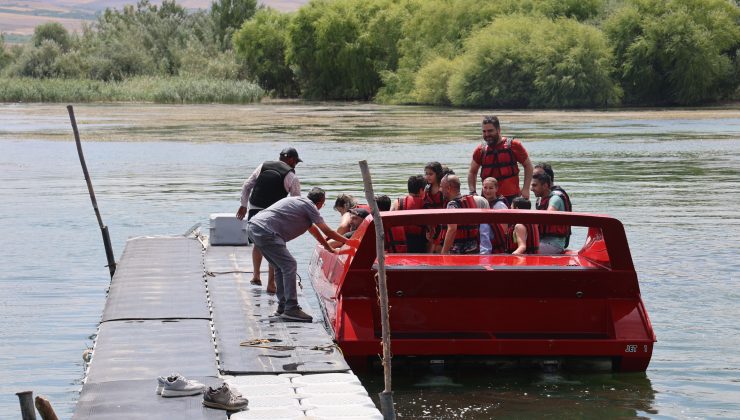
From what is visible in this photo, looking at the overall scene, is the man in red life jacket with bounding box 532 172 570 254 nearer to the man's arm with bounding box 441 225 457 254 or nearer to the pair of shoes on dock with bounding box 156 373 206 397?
the man's arm with bounding box 441 225 457 254

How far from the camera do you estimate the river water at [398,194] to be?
32.0 feet

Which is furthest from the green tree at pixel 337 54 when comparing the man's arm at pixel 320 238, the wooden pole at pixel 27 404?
the wooden pole at pixel 27 404

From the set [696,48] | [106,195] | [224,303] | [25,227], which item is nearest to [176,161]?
[106,195]

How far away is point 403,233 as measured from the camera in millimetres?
11359

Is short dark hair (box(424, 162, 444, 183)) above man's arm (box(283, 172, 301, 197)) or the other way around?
above

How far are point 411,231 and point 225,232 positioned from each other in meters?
5.12

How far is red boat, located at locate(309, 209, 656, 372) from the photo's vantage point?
9312 mm

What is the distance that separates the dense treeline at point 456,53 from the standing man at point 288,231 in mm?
73443

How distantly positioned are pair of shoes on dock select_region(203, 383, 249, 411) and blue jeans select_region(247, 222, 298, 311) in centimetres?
291

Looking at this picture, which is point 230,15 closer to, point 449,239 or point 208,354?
point 449,239

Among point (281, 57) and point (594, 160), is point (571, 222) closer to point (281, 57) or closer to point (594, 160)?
Answer: point (594, 160)

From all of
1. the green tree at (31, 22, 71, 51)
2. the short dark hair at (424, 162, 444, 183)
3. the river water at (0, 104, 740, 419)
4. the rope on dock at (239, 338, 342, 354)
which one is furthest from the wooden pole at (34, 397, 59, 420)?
the green tree at (31, 22, 71, 51)

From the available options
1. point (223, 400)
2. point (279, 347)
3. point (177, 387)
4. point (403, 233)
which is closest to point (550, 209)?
point (403, 233)

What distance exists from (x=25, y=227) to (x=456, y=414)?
46.5 ft
